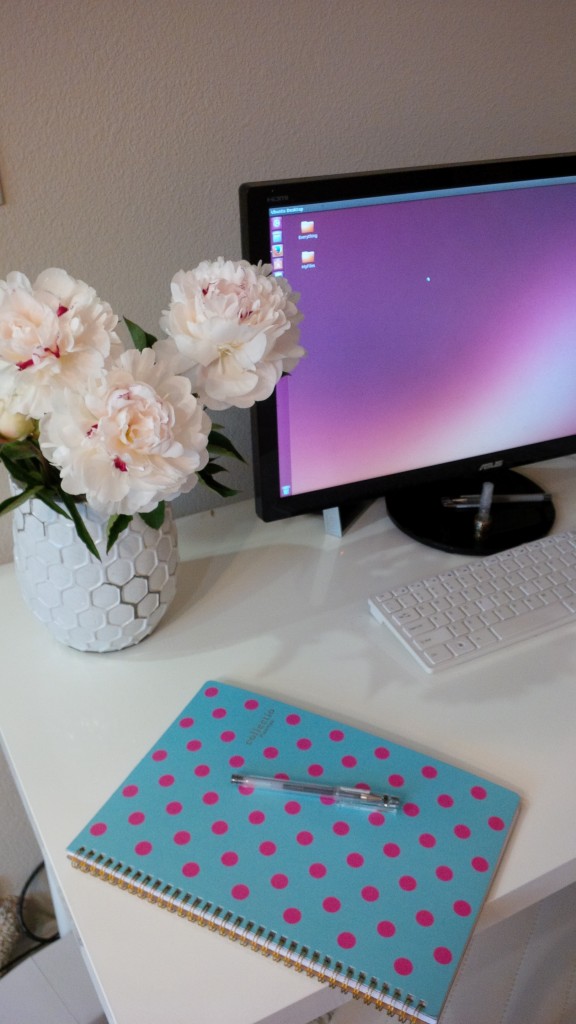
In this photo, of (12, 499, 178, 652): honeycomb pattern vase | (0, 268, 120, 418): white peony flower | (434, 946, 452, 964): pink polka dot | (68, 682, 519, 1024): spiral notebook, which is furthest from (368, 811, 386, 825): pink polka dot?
(0, 268, 120, 418): white peony flower

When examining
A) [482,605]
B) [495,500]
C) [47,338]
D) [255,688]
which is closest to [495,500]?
[495,500]

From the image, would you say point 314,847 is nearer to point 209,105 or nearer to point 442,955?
point 442,955

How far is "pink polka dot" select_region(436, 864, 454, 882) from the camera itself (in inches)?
23.2

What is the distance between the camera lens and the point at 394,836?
62 cm

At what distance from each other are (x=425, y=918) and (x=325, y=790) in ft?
0.39

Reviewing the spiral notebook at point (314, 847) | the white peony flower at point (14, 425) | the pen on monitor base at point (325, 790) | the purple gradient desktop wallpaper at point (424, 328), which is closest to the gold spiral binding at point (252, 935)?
the spiral notebook at point (314, 847)

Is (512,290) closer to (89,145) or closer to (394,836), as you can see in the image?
(89,145)

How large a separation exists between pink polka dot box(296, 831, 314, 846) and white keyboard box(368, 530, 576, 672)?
22cm

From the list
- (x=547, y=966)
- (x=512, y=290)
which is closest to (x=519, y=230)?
(x=512, y=290)

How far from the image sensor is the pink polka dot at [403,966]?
532mm

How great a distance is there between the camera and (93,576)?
72cm

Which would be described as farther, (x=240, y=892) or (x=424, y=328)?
(x=424, y=328)

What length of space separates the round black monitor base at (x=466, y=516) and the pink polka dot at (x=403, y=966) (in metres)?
0.48

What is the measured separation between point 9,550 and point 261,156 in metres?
0.53
